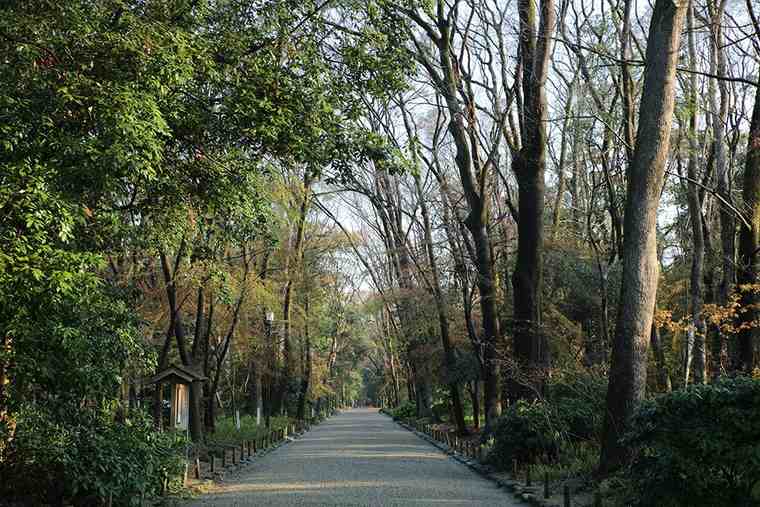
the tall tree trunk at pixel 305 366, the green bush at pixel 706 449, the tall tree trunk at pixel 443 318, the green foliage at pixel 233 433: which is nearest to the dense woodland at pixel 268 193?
the green bush at pixel 706 449

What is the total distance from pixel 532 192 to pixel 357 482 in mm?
8106

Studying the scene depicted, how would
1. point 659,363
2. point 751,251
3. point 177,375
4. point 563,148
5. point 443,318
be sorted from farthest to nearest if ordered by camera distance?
point 443,318 → point 563,148 → point 659,363 → point 177,375 → point 751,251

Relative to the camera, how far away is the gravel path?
41.4 ft

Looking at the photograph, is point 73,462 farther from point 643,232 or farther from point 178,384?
point 643,232

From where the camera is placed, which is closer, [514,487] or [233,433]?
[514,487]

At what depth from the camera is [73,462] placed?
9742mm

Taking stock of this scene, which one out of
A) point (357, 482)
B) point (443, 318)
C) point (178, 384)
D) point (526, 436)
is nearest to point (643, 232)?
point (526, 436)

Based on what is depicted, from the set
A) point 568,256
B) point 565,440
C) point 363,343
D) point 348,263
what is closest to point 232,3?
point 565,440

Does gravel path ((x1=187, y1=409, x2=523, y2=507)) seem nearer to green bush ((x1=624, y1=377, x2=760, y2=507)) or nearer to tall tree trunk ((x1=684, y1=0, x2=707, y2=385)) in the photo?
green bush ((x1=624, y1=377, x2=760, y2=507))

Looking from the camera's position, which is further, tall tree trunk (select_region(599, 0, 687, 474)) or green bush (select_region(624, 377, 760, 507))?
tall tree trunk (select_region(599, 0, 687, 474))

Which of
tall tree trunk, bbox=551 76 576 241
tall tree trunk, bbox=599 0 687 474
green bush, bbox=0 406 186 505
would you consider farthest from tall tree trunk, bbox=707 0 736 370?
green bush, bbox=0 406 186 505

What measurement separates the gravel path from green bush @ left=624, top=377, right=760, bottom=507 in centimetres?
A: 373

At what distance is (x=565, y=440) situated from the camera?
1623 cm

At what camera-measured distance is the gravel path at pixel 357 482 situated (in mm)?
12633
